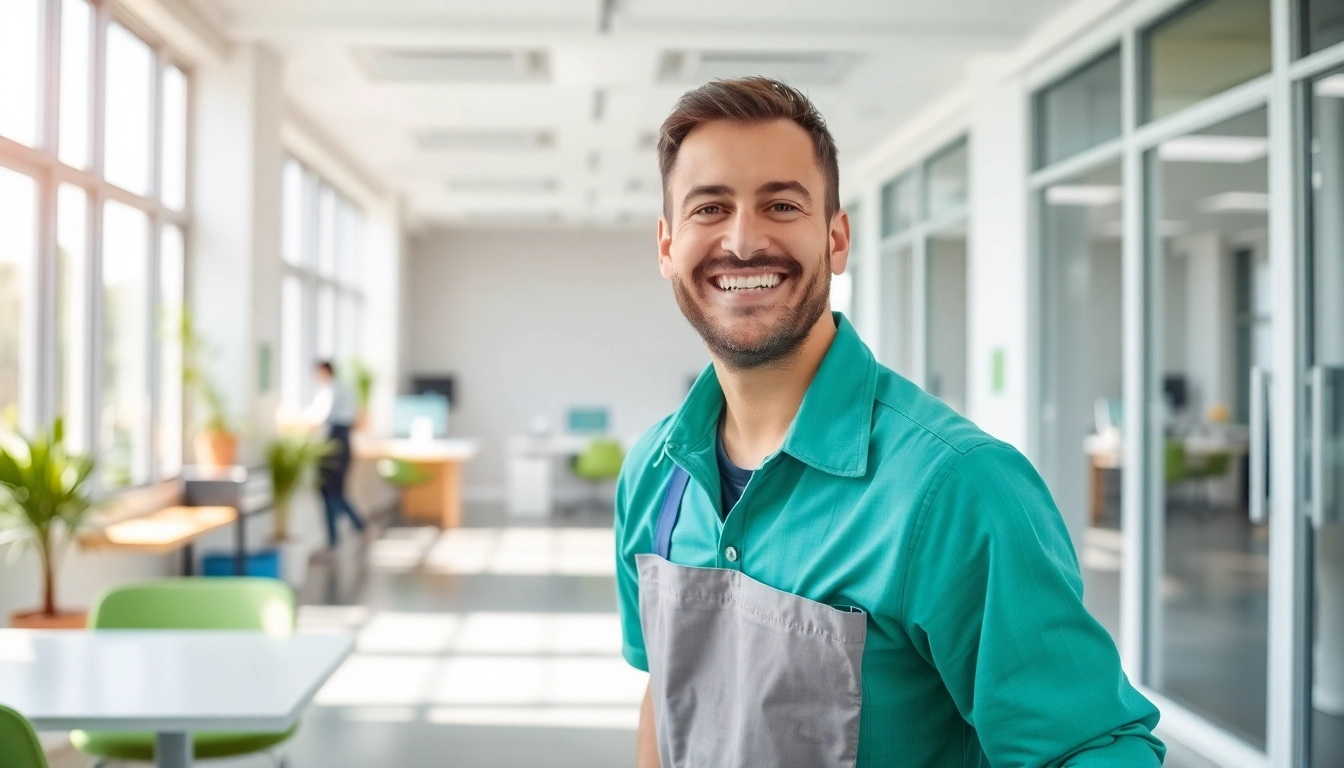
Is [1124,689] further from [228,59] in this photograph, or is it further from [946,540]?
[228,59]

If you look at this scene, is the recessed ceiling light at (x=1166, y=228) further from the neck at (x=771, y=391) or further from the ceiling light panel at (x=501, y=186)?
the neck at (x=771, y=391)

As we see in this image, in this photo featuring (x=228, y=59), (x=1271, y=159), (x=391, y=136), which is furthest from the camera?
(x=391, y=136)

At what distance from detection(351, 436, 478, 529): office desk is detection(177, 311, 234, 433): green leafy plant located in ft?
10.8

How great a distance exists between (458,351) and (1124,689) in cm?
1259

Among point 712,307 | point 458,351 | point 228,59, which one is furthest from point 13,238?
point 458,351

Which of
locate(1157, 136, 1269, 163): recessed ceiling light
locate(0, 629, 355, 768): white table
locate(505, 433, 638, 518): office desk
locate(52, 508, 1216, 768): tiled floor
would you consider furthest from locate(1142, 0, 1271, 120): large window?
locate(505, 433, 638, 518): office desk

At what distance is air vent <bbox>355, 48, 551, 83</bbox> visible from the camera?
6.12 meters

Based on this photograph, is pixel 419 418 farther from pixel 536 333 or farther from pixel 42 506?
pixel 42 506

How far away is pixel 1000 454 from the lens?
1.04 meters

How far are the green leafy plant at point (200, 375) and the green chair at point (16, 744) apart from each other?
451cm

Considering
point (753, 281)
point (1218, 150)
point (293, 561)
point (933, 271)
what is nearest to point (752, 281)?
point (753, 281)

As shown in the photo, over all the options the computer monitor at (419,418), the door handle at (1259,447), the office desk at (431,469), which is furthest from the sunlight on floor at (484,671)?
the computer monitor at (419,418)

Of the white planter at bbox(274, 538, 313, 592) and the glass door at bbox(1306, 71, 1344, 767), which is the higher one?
the glass door at bbox(1306, 71, 1344, 767)

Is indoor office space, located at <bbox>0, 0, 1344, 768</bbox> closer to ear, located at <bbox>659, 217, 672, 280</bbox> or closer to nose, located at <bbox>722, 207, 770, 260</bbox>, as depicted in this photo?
ear, located at <bbox>659, 217, 672, 280</bbox>
